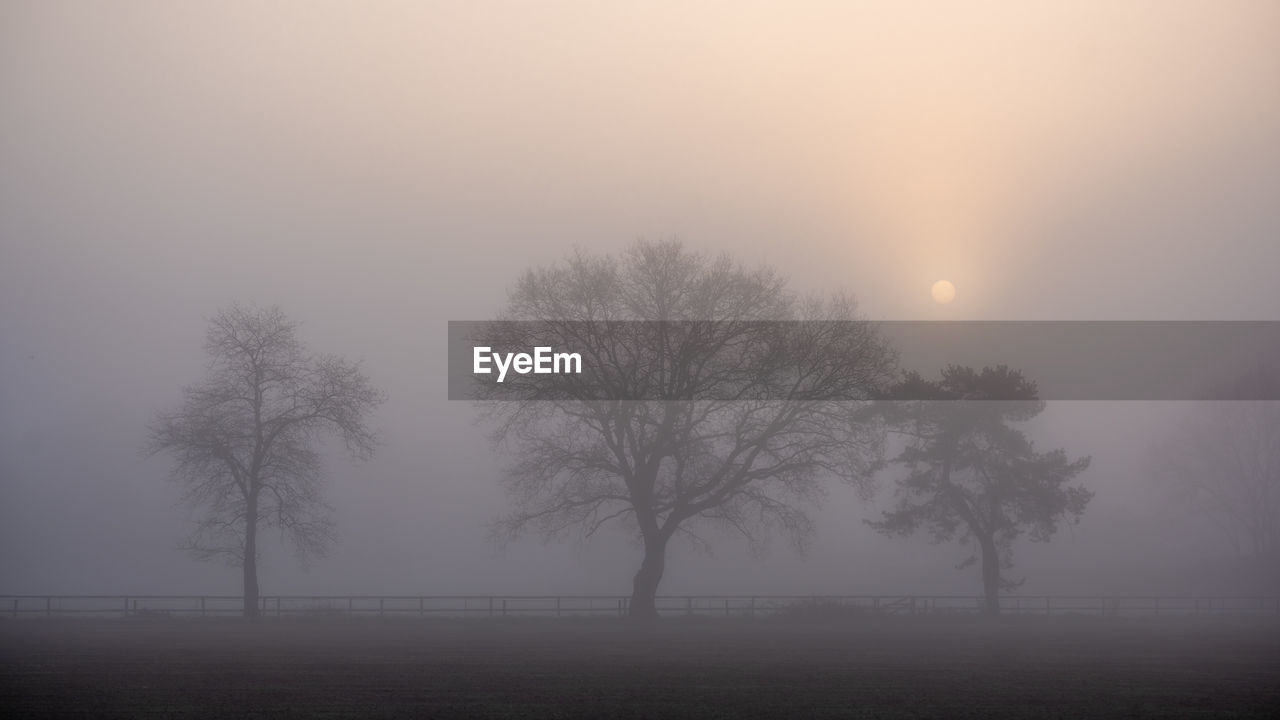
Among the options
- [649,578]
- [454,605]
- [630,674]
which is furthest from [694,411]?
[630,674]

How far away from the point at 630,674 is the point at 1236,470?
58295 millimetres

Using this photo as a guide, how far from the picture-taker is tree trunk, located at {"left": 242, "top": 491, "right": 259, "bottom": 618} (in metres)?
42.7

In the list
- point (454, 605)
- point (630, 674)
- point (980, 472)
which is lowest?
point (454, 605)

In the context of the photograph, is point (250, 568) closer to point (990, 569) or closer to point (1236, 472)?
point (990, 569)

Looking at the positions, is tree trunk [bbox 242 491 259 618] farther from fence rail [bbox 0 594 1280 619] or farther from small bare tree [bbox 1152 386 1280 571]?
small bare tree [bbox 1152 386 1280 571]

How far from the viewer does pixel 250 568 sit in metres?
42.7

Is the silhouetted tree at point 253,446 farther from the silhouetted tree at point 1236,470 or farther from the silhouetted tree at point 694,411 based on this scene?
the silhouetted tree at point 1236,470

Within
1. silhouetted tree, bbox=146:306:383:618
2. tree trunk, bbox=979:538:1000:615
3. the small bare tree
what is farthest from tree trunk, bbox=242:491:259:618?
the small bare tree

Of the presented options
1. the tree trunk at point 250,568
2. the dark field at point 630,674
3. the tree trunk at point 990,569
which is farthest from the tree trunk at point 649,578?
the tree trunk at point 990,569

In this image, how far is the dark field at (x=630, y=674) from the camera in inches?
553

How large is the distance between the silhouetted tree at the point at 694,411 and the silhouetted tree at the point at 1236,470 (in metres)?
32.3

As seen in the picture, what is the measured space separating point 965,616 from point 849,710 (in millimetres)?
40165

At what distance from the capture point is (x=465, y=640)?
2930cm

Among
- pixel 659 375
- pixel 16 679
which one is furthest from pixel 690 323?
pixel 16 679
